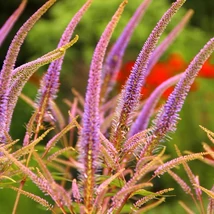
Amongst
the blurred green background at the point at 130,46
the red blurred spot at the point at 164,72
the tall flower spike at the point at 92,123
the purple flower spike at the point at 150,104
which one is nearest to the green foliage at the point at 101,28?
the blurred green background at the point at 130,46

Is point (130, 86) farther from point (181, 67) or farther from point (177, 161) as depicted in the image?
point (181, 67)

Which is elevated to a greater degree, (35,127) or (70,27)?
(70,27)

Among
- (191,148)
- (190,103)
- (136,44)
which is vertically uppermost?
(136,44)

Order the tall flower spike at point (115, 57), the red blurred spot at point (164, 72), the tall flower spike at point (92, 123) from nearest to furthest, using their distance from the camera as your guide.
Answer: the tall flower spike at point (92, 123) → the tall flower spike at point (115, 57) → the red blurred spot at point (164, 72)

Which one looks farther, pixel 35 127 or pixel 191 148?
pixel 191 148

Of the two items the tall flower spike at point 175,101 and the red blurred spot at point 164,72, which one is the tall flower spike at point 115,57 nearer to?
the tall flower spike at point 175,101

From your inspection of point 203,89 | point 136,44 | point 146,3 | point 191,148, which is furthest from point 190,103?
point 146,3

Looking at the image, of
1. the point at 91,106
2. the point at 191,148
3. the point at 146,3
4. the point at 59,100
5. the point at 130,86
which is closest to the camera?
the point at 91,106

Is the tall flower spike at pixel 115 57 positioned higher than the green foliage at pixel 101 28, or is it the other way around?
the green foliage at pixel 101 28
